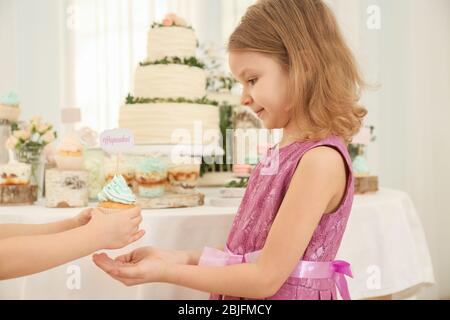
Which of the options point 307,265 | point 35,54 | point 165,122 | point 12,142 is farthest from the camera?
point 35,54

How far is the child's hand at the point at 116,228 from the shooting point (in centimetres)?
118

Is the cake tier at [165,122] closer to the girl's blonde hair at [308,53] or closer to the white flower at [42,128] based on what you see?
the white flower at [42,128]

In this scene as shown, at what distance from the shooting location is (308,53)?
118 cm

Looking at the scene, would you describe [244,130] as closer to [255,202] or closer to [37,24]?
[255,202]

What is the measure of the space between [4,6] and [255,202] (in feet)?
15.5

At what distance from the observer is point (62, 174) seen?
1879 millimetres

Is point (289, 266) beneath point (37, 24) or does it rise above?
beneath

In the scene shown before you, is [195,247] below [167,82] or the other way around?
below

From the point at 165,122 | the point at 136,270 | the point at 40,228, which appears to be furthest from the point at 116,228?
the point at 165,122

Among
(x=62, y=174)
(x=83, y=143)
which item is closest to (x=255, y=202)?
(x=62, y=174)

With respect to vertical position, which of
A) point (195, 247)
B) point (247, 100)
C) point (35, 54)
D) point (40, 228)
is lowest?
point (195, 247)

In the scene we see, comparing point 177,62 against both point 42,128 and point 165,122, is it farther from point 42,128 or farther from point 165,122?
point 42,128

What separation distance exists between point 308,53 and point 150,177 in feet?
3.10
